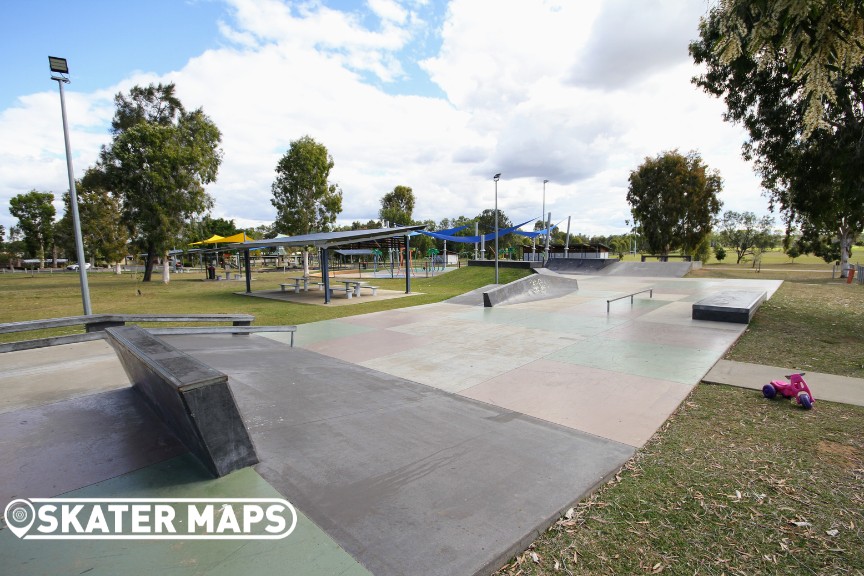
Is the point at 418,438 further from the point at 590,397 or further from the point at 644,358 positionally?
the point at 644,358

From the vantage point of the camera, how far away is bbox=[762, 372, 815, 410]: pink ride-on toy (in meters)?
4.50

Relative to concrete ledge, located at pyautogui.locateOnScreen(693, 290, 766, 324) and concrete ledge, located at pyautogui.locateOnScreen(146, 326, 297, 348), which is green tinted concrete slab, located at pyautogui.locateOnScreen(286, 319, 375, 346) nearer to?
concrete ledge, located at pyautogui.locateOnScreen(146, 326, 297, 348)

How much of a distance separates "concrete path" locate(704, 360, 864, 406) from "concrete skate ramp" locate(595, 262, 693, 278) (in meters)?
22.0

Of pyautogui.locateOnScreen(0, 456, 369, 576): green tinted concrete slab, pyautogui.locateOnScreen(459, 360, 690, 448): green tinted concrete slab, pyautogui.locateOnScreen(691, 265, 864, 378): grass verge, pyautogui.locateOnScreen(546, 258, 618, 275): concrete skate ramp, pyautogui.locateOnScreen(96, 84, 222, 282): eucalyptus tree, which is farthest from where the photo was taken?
pyautogui.locateOnScreen(546, 258, 618, 275): concrete skate ramp

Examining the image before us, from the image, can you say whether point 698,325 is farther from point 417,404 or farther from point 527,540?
point 527,540

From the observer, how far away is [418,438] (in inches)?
145

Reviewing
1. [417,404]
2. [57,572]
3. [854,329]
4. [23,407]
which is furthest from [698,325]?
[23,407]

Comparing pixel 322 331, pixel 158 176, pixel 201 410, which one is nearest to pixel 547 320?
pixel 322 331

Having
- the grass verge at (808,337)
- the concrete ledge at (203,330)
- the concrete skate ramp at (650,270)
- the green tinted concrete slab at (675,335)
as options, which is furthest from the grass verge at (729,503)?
the concrete skate ramp at (650,270)

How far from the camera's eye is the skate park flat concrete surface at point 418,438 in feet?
7.50

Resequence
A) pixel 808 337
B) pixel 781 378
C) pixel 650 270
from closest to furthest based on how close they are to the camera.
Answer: pixel 781 378 → pixel 808 337 → pixel 650 270

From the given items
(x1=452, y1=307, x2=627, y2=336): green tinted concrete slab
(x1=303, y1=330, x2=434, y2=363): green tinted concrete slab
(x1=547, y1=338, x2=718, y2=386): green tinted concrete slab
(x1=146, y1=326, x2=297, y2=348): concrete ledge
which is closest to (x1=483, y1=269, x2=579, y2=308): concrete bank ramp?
(x1=452, y1=307, x2=627, y2=336): green tinted concrete slab

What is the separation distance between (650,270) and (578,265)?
5076mm

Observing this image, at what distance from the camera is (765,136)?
1063 centimetres
